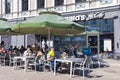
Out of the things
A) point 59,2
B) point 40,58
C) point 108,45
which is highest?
point 59,2

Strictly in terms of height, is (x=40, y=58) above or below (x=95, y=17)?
below

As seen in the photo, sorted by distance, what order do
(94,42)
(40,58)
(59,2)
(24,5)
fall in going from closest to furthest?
1. (40,58)
2. (94,42)
3. (59,2)
4. (24,5)

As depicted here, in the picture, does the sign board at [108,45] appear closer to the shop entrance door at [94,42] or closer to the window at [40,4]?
the shop entrance door at [94,42]

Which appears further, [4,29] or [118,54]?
[118,54]

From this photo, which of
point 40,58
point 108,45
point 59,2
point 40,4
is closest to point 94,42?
point 108,45

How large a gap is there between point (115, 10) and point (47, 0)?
9.44 m

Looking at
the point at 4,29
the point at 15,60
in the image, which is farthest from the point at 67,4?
the point at 15,60

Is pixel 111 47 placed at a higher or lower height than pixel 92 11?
lower

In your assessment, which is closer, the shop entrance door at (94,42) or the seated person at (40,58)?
the seated person at (40,58)

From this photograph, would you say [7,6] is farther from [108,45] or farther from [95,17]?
[108,45]

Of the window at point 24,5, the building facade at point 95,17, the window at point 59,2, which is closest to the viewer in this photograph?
the building facade at point 95,17

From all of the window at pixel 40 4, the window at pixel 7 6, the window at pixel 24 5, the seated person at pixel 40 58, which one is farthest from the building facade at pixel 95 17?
the seated person at pixel 40 58

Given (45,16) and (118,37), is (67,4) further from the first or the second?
(45,16)

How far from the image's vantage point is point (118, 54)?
2569 centimetres
